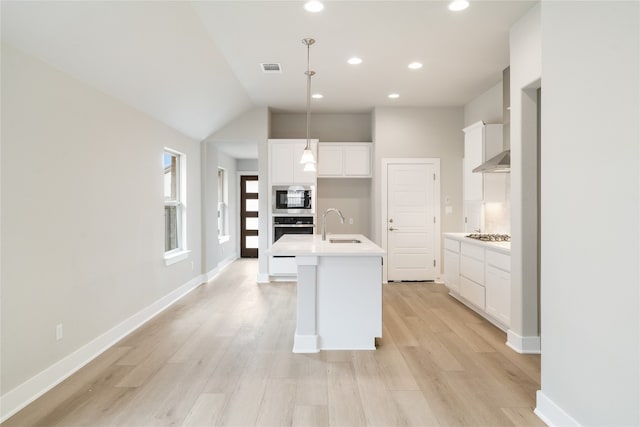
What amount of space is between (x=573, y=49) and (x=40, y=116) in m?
3.18

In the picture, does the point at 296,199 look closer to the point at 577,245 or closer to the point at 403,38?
the point at 403,38

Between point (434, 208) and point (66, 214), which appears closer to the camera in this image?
point (66, 214)

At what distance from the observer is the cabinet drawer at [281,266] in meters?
5.98

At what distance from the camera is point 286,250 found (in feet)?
10.5

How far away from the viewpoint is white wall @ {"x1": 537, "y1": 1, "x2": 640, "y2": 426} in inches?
61.9

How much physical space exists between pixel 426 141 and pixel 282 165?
7.70 ft

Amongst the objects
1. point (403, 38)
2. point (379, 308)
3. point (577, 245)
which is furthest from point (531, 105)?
point (379, 308)

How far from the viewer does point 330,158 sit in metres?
6.23

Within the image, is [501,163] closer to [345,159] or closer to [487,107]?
[487,107]

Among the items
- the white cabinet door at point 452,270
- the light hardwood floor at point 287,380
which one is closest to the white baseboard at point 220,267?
the light hardwood floor at point 287,380

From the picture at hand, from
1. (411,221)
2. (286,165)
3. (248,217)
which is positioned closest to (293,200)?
(286,165)

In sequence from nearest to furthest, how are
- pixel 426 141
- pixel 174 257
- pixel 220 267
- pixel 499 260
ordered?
pixel 499 260 < pixel 174 257 < pixel 426 141 < pixel 220 267

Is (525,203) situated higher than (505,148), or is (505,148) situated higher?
(505,148)

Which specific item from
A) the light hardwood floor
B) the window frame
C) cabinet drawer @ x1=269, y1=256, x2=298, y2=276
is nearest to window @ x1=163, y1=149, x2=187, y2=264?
the window frame
